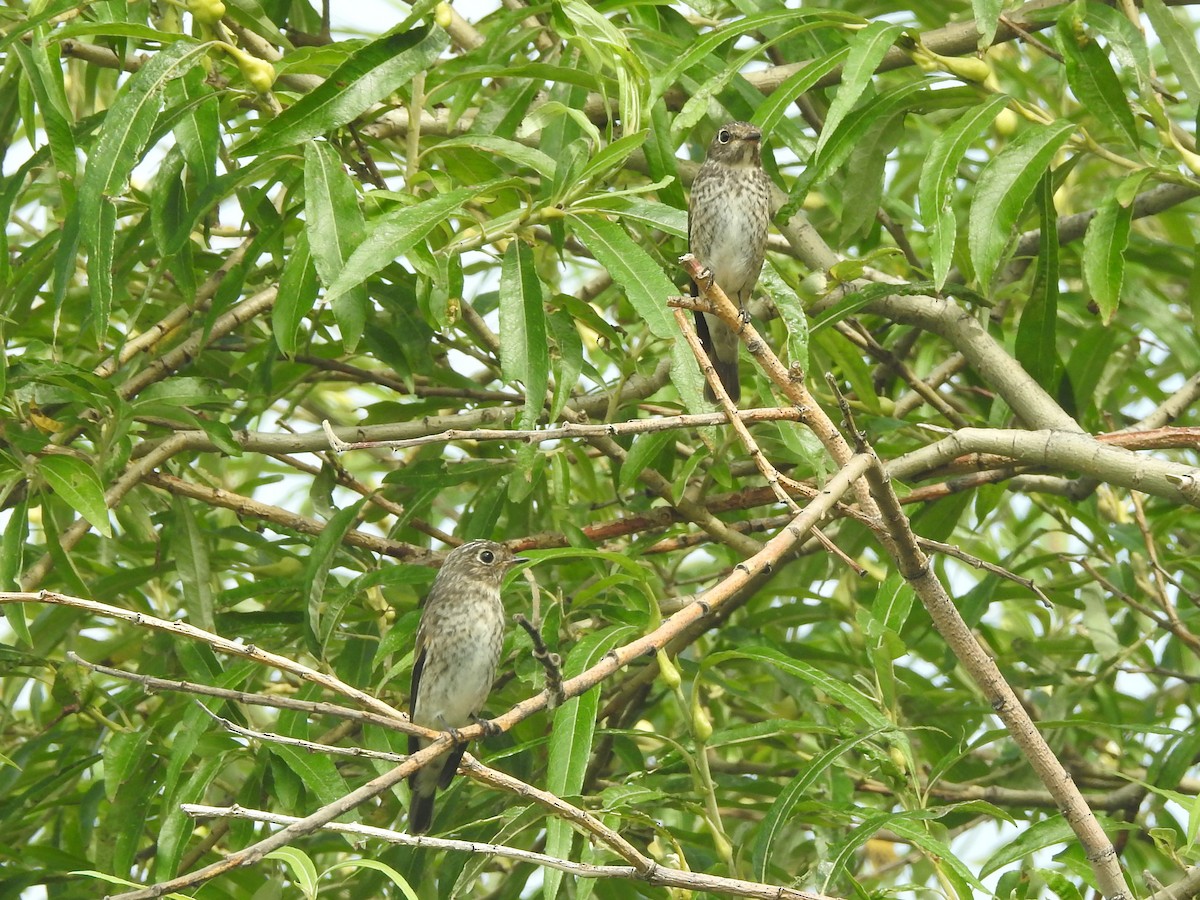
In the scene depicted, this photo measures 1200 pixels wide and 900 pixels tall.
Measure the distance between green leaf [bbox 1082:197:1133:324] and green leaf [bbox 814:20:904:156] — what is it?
0.77m

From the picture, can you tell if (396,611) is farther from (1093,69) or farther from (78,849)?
(1093,69)

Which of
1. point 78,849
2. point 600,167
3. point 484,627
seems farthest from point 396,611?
point 600,167

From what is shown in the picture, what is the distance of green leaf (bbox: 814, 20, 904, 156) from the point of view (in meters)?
4.02

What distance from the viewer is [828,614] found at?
565 centimetres

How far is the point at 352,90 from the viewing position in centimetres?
383

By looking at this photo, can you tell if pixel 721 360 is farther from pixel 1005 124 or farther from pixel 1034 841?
pixel 1034 841

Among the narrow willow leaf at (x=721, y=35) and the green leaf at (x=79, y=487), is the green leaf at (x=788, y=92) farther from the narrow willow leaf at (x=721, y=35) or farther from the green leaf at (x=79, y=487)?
the green leaf at (x=79, y=487)

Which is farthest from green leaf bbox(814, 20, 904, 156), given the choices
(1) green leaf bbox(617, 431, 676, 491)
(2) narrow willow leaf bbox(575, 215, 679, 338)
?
(1) green leaf bbox(617, 431, 676, 491)

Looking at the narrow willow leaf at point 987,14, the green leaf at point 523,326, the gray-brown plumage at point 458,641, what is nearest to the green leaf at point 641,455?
the gray-brown plumage at point 458,641

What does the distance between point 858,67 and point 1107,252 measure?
880mm

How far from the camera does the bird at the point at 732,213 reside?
5.62 meters

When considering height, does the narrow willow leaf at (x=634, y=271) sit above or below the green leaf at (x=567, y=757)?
above

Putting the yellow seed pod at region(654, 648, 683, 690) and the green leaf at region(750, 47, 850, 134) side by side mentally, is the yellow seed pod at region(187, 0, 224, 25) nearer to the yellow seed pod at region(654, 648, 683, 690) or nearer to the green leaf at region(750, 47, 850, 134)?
the green leaf at region(750, 47, 850, 134)

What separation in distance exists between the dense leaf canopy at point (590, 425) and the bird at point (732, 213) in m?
0.23
